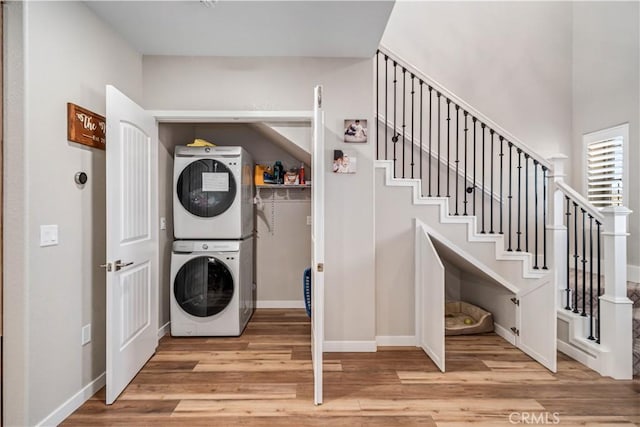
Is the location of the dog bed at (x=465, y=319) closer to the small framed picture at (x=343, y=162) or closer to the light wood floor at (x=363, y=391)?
the light wood floor at (x=363, y=391)

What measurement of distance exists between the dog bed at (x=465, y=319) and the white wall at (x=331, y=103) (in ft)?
3.26

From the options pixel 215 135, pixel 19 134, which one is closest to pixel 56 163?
pixel 19 134

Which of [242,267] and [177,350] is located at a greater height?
[242,267]

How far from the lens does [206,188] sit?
3592mm

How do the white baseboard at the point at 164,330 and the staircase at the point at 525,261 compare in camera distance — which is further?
the white baseboard at the point at 164,330

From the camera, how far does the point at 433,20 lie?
468 cm

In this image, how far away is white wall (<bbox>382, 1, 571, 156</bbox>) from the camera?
15.4 ft

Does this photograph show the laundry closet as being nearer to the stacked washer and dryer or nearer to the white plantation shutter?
the stacked washer and dryer

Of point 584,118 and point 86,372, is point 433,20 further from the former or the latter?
point 86,372

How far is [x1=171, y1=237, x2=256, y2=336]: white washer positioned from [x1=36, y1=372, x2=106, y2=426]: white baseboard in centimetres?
99

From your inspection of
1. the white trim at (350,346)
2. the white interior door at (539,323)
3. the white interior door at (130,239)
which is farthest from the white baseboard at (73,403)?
the white interior door at (539,323)

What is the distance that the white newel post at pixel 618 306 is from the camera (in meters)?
2.65

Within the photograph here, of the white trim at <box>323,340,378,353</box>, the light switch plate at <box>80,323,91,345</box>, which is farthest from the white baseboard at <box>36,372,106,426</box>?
the white trim at <box>323,340,378,353</box>

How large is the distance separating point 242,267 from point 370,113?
6.48ft
